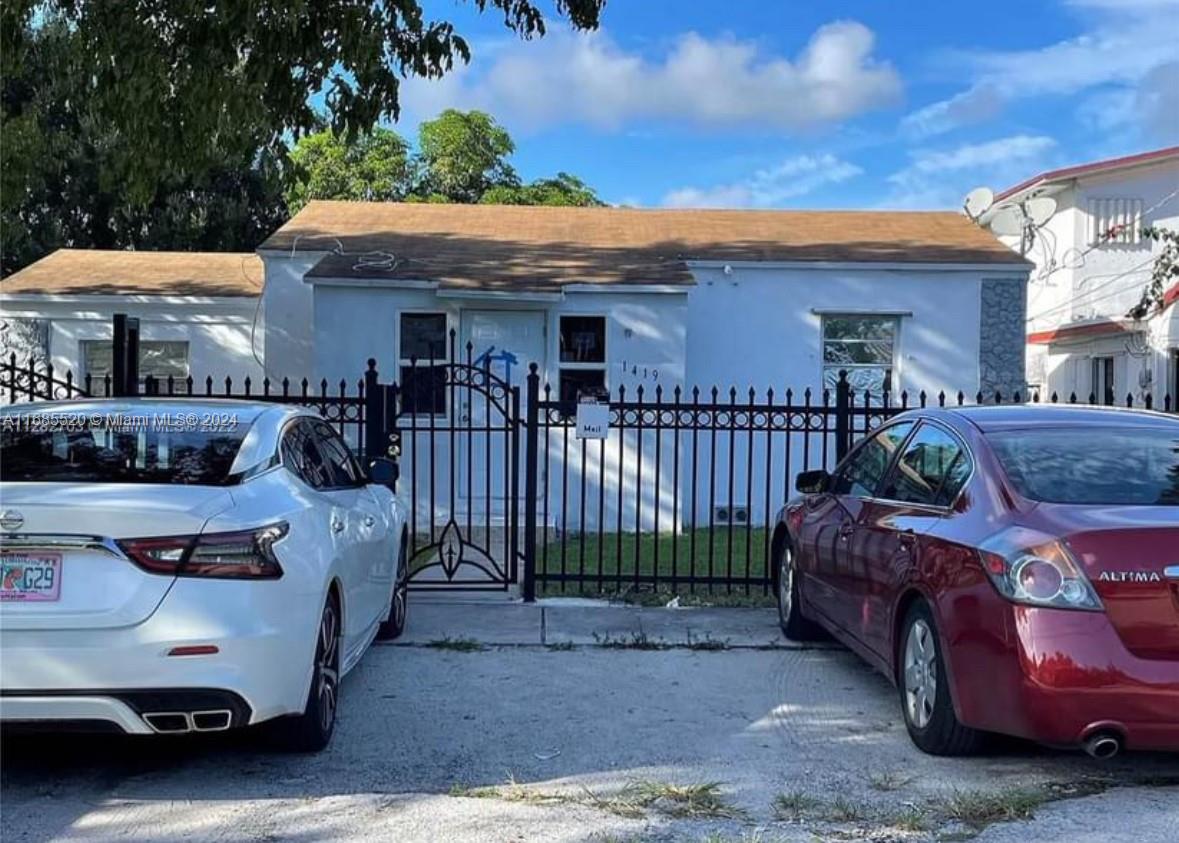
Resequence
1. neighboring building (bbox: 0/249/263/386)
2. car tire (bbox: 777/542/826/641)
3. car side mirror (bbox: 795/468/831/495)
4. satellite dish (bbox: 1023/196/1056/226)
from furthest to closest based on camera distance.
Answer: satellite dish (bbox: 1023/196/1056/226) < neighboring building (bbox: 0/249/263/386) < car tire (bbox: 777/542/826/641) < car side mirror (bbox: 795/468/831/495)

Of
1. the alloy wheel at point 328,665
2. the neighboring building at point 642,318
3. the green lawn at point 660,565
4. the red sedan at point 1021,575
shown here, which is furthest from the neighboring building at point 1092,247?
the alloy wheel at point 328,665

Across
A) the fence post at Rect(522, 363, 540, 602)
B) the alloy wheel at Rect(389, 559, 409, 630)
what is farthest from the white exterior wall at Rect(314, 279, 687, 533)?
the alloy wheel at Rect(389, 559, 409, 630)

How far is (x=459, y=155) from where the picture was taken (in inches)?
1252

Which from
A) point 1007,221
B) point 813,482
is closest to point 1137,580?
point 813,482

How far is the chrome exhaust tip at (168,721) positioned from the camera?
408cm

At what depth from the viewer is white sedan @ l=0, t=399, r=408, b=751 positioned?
400 cm

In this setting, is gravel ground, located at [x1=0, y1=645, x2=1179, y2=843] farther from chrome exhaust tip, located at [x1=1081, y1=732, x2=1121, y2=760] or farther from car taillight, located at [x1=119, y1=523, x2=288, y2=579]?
car taillight, located at [x1=119, y1=523, x2=288, y2=579]

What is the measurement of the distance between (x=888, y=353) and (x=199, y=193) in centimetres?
1883

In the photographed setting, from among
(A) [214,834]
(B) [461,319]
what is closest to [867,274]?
(B) [461,319]

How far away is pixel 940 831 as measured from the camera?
4.07 m

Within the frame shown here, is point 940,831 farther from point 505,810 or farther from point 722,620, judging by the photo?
point 722,620

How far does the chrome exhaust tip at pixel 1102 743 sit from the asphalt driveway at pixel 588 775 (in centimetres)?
25

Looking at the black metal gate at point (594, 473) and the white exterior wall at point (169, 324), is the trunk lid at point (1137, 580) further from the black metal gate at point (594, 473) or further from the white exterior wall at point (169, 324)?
the white exterior wall at point (169, 324)

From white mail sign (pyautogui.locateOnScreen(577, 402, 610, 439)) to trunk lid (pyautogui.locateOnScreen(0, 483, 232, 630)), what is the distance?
4537 millimetres
